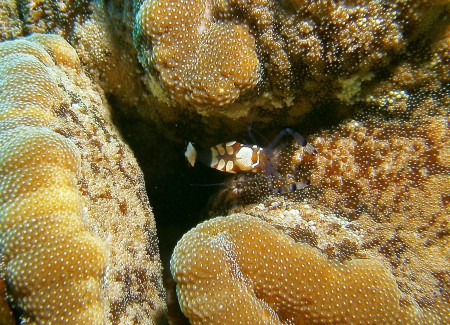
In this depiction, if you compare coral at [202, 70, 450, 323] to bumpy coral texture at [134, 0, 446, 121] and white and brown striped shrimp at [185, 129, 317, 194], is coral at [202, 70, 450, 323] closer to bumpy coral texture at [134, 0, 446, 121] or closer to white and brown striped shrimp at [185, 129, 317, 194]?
white and brown striped shrimp at [185, 129, 317, 194]

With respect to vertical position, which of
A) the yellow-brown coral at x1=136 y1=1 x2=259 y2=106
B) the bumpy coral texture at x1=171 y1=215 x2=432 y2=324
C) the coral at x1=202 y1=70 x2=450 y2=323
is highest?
the yellow-brown coral at x1=136 y1=1 x2=259 y2=106

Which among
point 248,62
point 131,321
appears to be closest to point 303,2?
point 248,62

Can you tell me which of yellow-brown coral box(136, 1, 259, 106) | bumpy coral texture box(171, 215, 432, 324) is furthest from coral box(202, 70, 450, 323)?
yellow-brown coral box(136, 1, 259, 106)

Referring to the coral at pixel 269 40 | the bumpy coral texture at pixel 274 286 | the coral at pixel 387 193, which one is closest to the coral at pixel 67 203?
the bumpy coral texture at pixel 274 286

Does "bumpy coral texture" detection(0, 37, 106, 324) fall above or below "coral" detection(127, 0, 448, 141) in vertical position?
below

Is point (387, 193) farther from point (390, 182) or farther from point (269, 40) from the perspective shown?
point (269, 40)

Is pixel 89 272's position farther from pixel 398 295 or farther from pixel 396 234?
pixel 396 234

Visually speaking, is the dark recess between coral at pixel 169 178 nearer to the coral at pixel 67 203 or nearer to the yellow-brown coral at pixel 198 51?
the coral at pixel 67 203

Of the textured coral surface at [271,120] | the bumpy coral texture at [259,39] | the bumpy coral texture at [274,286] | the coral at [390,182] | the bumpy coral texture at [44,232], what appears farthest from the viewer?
the coral at [390,182]
